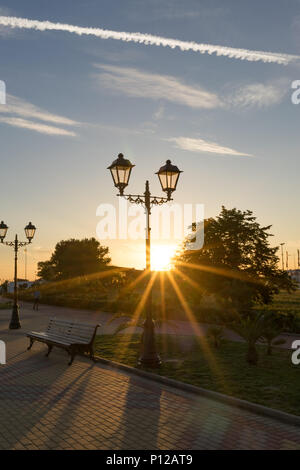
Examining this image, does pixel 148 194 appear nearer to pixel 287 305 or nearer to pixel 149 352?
pixel 149 352

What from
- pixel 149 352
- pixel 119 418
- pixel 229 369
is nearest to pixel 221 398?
pixel 119 418

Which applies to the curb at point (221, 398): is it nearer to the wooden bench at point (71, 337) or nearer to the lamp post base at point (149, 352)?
the lamp post base at point (149, 352)

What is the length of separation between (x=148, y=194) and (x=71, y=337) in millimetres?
4467

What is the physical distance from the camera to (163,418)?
21.6ft

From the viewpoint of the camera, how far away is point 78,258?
77312 millimetres

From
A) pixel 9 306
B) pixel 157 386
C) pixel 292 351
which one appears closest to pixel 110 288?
pixel 9 306

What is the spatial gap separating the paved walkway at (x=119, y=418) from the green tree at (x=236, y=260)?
17.7 meters

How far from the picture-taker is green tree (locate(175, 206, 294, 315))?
87.7 ft

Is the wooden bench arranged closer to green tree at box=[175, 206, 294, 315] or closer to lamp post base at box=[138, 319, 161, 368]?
lamp post base at box=[138, 319, 161, 368]

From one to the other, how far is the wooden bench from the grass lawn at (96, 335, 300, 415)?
2.74 ft

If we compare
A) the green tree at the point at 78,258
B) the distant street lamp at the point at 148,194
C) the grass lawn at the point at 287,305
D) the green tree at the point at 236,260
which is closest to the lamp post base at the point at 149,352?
the distant street lamp at the point at 148,194

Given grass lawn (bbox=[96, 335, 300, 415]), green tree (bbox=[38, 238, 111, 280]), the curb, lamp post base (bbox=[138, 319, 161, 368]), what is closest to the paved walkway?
the curb
